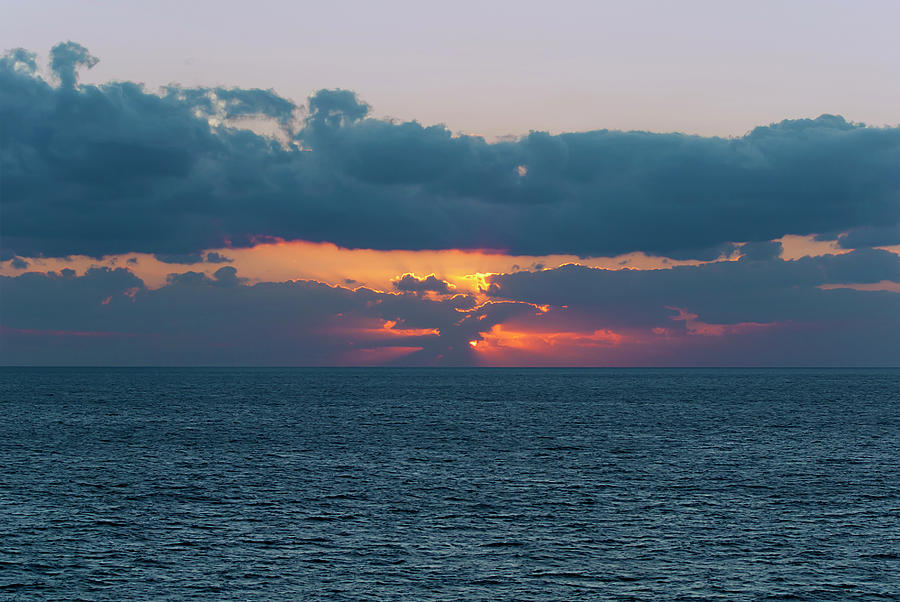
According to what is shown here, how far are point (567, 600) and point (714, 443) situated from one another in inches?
2710

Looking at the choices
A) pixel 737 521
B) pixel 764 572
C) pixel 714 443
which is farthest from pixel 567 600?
pixel 714 443

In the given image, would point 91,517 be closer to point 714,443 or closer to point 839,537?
point 839,537

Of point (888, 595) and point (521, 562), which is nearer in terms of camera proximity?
point (888, 595)

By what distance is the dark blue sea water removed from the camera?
42594mm

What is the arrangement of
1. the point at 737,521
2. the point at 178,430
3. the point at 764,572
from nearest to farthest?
the point at 764,572
the point at 737,521
the point at 178,430

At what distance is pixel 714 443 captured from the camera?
103000 mm

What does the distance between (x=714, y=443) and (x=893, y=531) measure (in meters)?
50.6

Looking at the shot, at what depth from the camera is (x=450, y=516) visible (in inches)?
2242

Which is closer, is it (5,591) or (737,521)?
(5,591)

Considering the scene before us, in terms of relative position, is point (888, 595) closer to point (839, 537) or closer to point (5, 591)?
point (839, 537)

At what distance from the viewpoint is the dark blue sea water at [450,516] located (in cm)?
4259

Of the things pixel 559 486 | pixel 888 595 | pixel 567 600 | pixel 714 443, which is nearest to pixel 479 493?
pixel 559 486

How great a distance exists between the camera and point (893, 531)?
5275 centimetres

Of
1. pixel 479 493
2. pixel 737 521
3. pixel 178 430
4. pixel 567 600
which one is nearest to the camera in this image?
pixel 567 600
